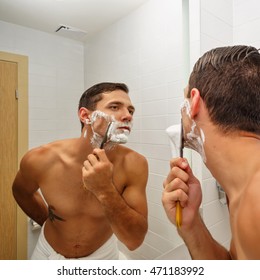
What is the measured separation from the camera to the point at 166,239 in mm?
768

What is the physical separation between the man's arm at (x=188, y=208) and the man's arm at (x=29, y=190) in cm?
32

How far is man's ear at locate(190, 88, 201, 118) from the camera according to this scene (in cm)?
55

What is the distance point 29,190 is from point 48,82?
0.91 feet

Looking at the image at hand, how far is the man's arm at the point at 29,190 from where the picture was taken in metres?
0.56

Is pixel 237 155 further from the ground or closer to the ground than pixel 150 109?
closer to the ground

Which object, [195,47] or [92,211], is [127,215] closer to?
[92,211]

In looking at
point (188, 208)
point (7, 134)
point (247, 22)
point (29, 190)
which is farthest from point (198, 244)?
point (247, 22)

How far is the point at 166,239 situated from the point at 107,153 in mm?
383

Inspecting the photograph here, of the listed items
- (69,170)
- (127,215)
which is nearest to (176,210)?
(127,215)

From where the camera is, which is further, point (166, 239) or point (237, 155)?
point (166, 239)

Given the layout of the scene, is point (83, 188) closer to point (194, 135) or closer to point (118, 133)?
point (118, 133)

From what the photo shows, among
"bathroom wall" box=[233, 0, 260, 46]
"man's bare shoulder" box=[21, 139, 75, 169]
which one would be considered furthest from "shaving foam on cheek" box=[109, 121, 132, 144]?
"bathroom wall" box=[233, 0, 260, 46]

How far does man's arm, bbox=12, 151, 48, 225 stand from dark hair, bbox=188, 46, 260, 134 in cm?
45

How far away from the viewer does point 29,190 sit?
1.84 feet
